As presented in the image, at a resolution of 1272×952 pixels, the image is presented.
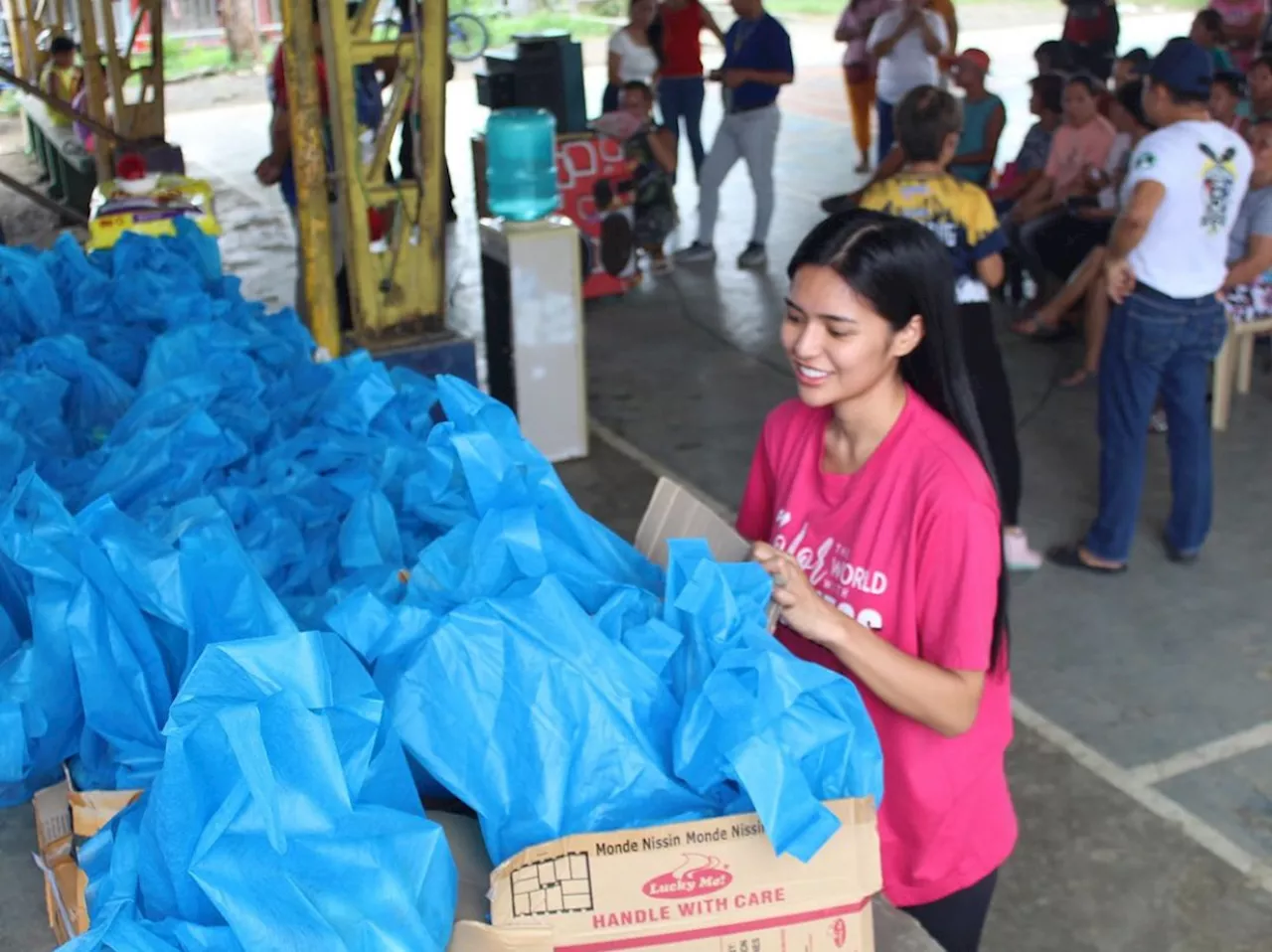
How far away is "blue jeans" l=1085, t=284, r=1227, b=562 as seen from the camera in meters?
4.22

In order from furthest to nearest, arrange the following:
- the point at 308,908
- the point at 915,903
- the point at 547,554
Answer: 1. the point at 915,903
2. the point at 547,554
3. the point at 308,908

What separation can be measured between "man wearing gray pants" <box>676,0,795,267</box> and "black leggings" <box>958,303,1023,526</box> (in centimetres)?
446

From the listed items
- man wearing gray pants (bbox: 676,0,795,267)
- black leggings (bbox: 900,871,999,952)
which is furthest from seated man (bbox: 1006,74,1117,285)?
black leggings (bbox: 900,871,999,952)

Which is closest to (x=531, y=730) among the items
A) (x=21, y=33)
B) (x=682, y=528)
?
(x=682, y=528)

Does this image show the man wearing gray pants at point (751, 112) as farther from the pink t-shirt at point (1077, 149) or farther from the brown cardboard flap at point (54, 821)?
the brown cardboard flap at point (54, 821)

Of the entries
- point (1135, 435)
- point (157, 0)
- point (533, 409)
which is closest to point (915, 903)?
point (1135, 435)

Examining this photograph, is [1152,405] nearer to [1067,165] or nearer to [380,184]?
[380,184]

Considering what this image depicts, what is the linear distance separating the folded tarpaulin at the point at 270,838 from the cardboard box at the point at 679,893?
0.09 meters

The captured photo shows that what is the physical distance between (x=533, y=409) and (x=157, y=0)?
5111 millimetres

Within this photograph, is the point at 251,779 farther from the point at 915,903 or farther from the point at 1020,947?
the point at 1020,947

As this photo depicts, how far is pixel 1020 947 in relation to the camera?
2.85m

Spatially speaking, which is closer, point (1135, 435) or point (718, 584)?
point (718, 584)

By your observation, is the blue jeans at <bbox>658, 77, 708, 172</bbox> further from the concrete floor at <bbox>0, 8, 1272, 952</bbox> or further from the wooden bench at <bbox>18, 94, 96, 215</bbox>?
the wooden bench at <bbox>18, 94, 96, 215</bbox>

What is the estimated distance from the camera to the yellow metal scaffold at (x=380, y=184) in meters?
4.45
